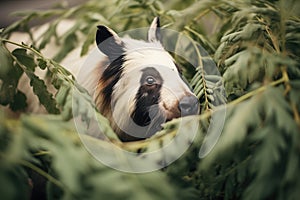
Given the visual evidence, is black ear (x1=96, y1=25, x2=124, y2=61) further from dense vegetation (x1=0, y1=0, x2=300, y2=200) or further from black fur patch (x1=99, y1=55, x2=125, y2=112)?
dense vegetation (x1=0, y1=0, x2=300, y2=200)

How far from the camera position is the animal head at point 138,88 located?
0.99 m

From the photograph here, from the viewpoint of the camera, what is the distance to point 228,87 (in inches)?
36.1

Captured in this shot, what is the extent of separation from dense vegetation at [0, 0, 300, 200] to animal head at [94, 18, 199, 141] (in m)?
0.06

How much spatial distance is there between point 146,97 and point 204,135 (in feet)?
1.01

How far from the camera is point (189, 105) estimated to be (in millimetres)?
939

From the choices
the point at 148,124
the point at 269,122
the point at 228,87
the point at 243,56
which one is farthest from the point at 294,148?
the point at 148,124

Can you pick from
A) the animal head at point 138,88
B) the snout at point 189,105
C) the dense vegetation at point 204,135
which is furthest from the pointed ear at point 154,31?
the snout at point 189,105

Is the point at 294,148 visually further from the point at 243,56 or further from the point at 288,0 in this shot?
the point at 288,0

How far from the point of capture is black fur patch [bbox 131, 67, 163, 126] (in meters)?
1.03

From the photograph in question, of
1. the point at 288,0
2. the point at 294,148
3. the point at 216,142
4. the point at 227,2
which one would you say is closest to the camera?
the point at 294,148

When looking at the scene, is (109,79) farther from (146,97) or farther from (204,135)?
(204,135)

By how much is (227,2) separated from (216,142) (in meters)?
0.41

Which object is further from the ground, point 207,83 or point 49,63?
point 49,63

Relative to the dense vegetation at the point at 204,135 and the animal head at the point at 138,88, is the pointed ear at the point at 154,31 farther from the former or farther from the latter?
the dense vegetation at the point at 204,135
